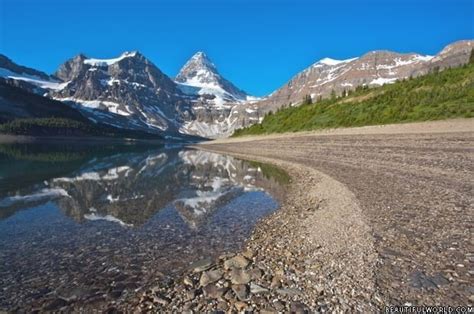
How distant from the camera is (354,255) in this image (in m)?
10.6

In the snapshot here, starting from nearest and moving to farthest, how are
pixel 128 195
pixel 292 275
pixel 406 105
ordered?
pixel 292 275 < pixel 128 195 < pixel 406 105

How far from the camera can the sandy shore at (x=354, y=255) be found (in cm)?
833

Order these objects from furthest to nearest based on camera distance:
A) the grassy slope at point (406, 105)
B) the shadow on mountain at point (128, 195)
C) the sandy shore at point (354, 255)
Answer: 1. the grassy slope at point (406, 105)
2. the shadow on mountain at point (128, 195)
3. the sandy shore at point (354, 255)

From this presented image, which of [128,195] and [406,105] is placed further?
[406,105]

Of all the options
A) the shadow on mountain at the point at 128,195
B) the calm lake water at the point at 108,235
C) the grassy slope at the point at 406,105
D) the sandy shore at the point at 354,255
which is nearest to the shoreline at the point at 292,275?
the sandy shore at the point at 354,255

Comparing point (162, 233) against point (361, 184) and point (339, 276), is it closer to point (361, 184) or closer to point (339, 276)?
point (339, 276)

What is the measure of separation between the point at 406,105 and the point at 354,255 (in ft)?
177

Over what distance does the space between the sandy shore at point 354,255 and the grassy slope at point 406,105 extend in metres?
29.3

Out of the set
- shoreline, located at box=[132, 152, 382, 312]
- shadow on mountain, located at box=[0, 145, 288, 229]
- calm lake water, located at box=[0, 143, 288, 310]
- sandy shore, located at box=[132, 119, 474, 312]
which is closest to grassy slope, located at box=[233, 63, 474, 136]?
shadow on mountain, located at box=[0, 145, 288, 229]

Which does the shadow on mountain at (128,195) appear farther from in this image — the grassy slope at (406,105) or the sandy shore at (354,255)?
the grassy slope at (406,105)

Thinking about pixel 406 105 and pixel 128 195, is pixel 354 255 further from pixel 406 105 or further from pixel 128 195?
pixel 406 105

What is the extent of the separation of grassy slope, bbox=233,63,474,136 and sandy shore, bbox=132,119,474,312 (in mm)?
29342

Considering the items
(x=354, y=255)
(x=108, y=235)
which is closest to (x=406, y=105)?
(x=354, y=255)

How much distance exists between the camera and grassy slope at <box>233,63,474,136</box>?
155 ft
